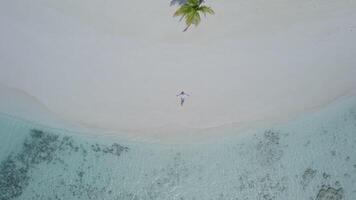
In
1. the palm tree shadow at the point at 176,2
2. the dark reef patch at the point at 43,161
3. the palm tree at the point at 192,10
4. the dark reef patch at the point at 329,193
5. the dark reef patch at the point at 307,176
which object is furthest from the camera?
the palm tree shadow at the point at 176,2

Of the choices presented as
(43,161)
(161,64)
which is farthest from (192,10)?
(43,161)

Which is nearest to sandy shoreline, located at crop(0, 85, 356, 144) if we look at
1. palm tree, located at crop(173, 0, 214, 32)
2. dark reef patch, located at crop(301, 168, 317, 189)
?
dark reef patch, located at crop(301, 168, 317, 189)

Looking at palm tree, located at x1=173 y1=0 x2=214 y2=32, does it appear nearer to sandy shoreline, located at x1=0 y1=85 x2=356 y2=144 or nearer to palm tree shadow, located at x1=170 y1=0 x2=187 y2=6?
palm tree shadow, located at x1=170 y1=0 x2=187 y2=6

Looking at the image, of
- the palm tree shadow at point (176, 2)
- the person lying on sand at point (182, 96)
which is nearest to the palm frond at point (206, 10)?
the palm tree shadow at point (176, 2)

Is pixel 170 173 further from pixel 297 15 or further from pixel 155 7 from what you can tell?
pixel 297 15

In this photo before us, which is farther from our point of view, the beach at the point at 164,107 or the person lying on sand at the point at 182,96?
the person lying on sand at the point at 182,96

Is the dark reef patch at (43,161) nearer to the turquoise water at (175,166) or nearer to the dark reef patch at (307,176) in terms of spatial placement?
the turquoise water at (175,166)

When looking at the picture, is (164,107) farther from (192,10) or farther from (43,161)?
(43,161)
